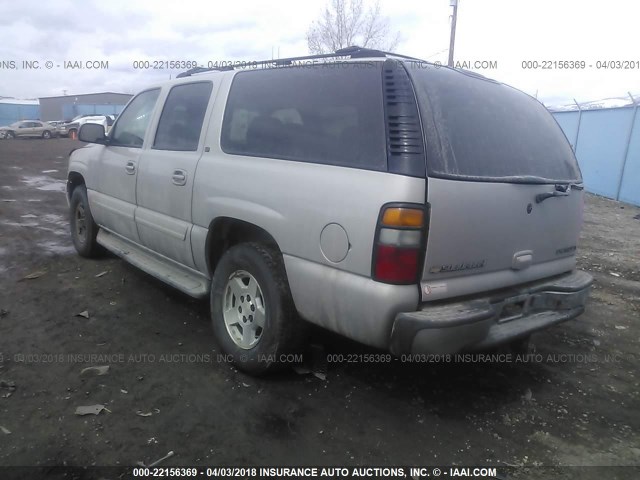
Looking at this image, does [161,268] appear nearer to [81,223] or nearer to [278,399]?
[278,399]

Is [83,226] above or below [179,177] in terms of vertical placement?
below

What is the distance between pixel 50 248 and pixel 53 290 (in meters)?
1.59

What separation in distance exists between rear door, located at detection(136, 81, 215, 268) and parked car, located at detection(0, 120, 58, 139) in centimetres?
3435

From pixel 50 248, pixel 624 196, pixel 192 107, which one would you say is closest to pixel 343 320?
pixel 192 107

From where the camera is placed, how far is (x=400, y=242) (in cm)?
223

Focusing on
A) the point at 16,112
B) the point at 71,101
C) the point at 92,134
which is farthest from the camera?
the point at 71,101

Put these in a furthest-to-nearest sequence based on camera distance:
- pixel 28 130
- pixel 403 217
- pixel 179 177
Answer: pixel 28 130 < pixel 179 177 < pixel 403 217

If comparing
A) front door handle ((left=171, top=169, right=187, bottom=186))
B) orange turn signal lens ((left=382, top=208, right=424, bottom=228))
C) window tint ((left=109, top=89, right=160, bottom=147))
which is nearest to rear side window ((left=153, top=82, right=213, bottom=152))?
front door handle ((left=171, top=169, right=187, bottom=186))

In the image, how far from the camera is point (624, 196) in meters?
12.5

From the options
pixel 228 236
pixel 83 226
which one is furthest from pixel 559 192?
pixel 83 226

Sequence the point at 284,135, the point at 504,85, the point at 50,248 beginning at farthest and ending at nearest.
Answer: the point at 50,248 → the point at 504,85 → the point at 284,135

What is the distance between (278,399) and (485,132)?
1.95m

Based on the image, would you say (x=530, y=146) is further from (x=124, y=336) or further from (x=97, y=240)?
(x=97, y=240)

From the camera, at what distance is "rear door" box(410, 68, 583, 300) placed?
2.34m
